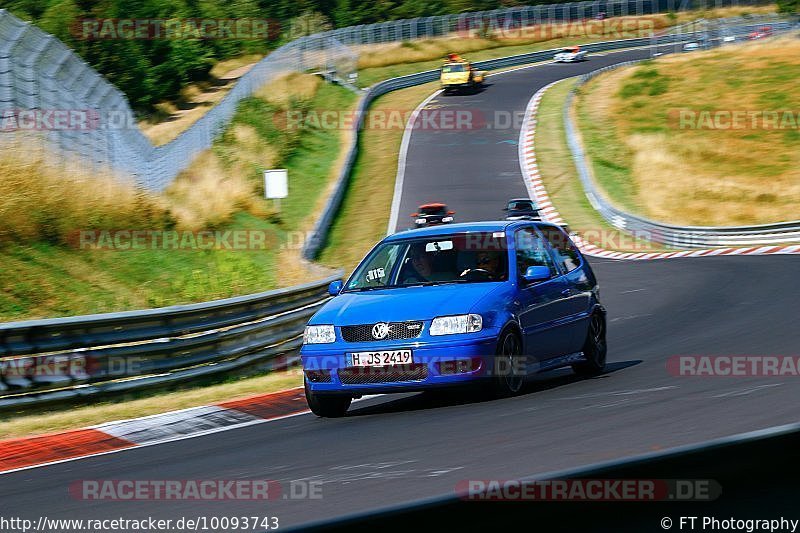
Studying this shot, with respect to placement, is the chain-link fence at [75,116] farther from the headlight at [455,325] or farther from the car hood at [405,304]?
the headlight at [455,325]

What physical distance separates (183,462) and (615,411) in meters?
3.04

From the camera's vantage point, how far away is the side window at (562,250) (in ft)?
37.8

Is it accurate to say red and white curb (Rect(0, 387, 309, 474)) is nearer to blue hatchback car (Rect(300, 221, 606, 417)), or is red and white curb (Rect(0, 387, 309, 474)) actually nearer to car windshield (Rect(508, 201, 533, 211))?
blue hatchback car (Rect(300, 221, 606, 417))

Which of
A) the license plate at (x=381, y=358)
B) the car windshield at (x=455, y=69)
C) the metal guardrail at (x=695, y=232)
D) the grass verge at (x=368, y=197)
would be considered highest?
the car windshield at (x=455, y=69)

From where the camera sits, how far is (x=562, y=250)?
11.7 metres

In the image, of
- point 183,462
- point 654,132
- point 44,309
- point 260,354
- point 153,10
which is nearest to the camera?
point 183,462

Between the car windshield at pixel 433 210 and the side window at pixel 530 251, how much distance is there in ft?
62.9

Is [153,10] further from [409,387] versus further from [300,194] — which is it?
[409,387]

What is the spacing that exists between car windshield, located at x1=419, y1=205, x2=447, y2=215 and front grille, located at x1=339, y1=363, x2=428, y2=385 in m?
20.9

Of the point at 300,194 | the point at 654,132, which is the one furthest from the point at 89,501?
the point at 654,132

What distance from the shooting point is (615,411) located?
8.58 metres

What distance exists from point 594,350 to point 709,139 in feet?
127

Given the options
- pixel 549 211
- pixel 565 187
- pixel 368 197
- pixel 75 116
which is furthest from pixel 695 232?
pixel 75 116

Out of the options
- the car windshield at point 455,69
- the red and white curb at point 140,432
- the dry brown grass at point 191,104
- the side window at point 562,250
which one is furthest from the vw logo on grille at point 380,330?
the car windshield at point 455,69
